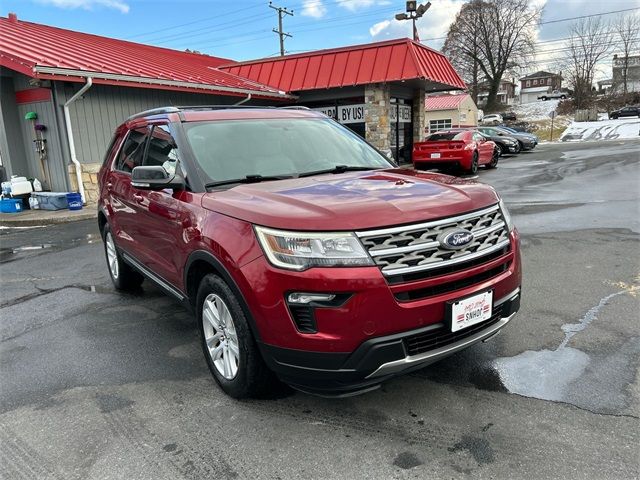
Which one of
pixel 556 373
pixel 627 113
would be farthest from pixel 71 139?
pixel 627 113

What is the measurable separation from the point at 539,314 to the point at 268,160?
2.66 metres

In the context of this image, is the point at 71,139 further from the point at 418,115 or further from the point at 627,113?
the point at 627,113

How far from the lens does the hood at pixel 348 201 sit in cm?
259

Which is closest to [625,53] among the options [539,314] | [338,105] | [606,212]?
[338,105]

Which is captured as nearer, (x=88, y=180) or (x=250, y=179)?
(x=250, y=179)

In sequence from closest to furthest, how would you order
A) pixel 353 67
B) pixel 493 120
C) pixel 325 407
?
pixel 325 407
pixel 353 67
pixel 493 120

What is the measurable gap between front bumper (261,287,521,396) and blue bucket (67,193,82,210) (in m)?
11.0

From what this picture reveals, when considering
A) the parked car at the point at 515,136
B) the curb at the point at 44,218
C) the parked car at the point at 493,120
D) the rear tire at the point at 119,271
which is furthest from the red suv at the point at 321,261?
the parked car at the point at 493,120

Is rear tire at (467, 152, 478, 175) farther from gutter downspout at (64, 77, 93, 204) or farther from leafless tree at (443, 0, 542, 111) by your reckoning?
leafless tree at (443, 0, 542, 111)

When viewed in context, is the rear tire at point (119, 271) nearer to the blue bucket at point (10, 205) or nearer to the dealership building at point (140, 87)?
the dealership building at point (140, 87)

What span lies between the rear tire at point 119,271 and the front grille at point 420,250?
3585mm

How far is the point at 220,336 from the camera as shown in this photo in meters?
3.20

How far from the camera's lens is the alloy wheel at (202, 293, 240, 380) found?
3061 millimetres

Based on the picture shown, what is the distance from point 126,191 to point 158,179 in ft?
4.64
